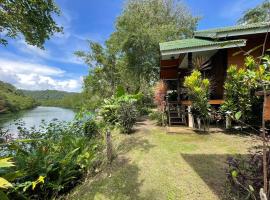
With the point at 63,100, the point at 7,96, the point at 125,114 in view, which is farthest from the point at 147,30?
the point at 63,100

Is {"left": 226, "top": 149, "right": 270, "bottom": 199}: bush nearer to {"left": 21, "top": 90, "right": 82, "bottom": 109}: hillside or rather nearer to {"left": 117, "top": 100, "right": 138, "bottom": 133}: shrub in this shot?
{"left": 117, "top": 100, "right": 138, "bottom": 133}: shrub

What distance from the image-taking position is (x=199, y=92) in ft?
22.5

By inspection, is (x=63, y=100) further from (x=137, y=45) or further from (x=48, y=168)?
(x=48, y=168)

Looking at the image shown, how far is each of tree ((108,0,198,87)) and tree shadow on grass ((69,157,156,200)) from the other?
14.1 meters

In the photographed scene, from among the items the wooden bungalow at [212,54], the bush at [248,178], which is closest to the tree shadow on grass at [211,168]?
the bush at [248,178]

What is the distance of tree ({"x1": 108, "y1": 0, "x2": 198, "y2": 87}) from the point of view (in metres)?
17.0

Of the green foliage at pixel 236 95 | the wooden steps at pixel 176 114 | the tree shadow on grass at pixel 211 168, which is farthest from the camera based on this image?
the wooden steps at pixel 176 114

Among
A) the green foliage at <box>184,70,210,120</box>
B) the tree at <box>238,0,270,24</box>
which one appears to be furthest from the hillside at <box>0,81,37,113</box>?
the tree at <box>238,0,270,24</box>

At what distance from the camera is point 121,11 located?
19.5m

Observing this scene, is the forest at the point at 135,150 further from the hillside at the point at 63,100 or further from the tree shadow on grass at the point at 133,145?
the hillside at the point at 63,100

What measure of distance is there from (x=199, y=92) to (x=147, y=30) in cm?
1162

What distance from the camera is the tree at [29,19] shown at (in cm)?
693

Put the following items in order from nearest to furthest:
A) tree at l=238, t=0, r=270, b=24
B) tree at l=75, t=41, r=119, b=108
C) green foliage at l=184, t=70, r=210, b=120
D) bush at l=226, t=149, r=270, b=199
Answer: bush at l=226, t=149, r=270, b=199 < green foliage at l=184, t=70, r=210, b=120 < tree at l=238, t=0, r=270, b=24 < tree at l=75, t=41, r=119, b=108

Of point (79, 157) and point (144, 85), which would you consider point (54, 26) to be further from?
point (144, 85)
